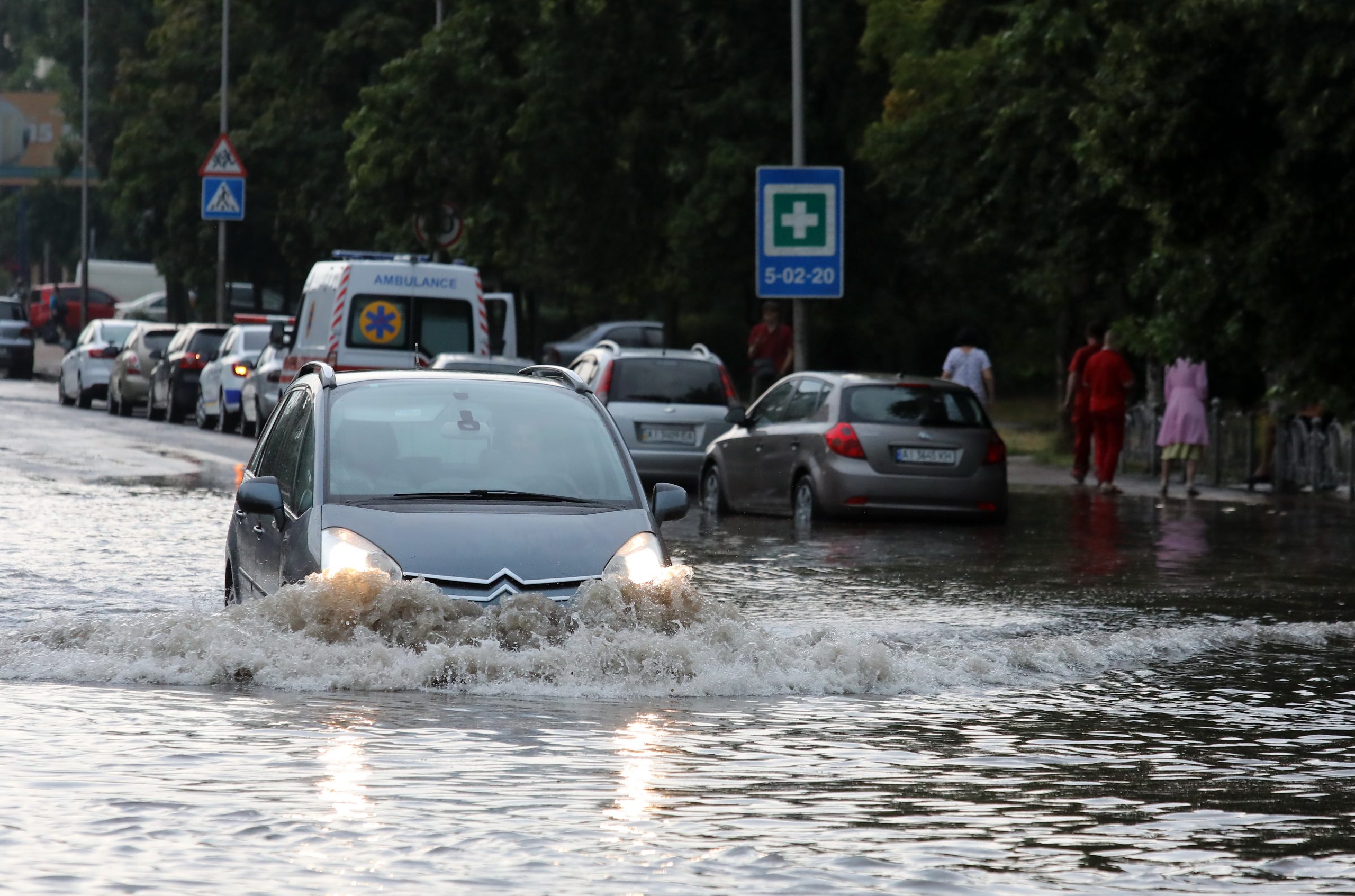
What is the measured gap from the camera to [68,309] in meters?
90.4

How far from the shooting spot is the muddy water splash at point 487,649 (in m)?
9.62

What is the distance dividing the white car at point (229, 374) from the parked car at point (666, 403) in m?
12.2

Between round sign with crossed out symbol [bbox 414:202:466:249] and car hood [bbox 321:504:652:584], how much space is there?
29.1m

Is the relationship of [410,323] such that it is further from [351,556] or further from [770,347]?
[351,556]

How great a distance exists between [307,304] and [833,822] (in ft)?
75.9

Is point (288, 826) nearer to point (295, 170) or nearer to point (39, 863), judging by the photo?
point (39, 863)

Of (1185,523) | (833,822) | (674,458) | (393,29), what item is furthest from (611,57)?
(833,822)

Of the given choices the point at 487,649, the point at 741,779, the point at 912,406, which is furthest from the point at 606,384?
the point at 741,779

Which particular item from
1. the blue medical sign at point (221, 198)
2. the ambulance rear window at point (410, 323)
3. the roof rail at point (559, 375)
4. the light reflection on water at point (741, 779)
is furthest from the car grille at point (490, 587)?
the blue medical sign at point (221, 198)

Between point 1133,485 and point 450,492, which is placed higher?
point 450,492

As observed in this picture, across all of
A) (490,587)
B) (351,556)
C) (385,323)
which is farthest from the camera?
(385,323)

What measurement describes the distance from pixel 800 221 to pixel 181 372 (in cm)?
1660

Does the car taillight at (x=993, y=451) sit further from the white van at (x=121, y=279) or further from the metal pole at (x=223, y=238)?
the white van at (x=121, y=279)

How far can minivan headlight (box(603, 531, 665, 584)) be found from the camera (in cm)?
980
